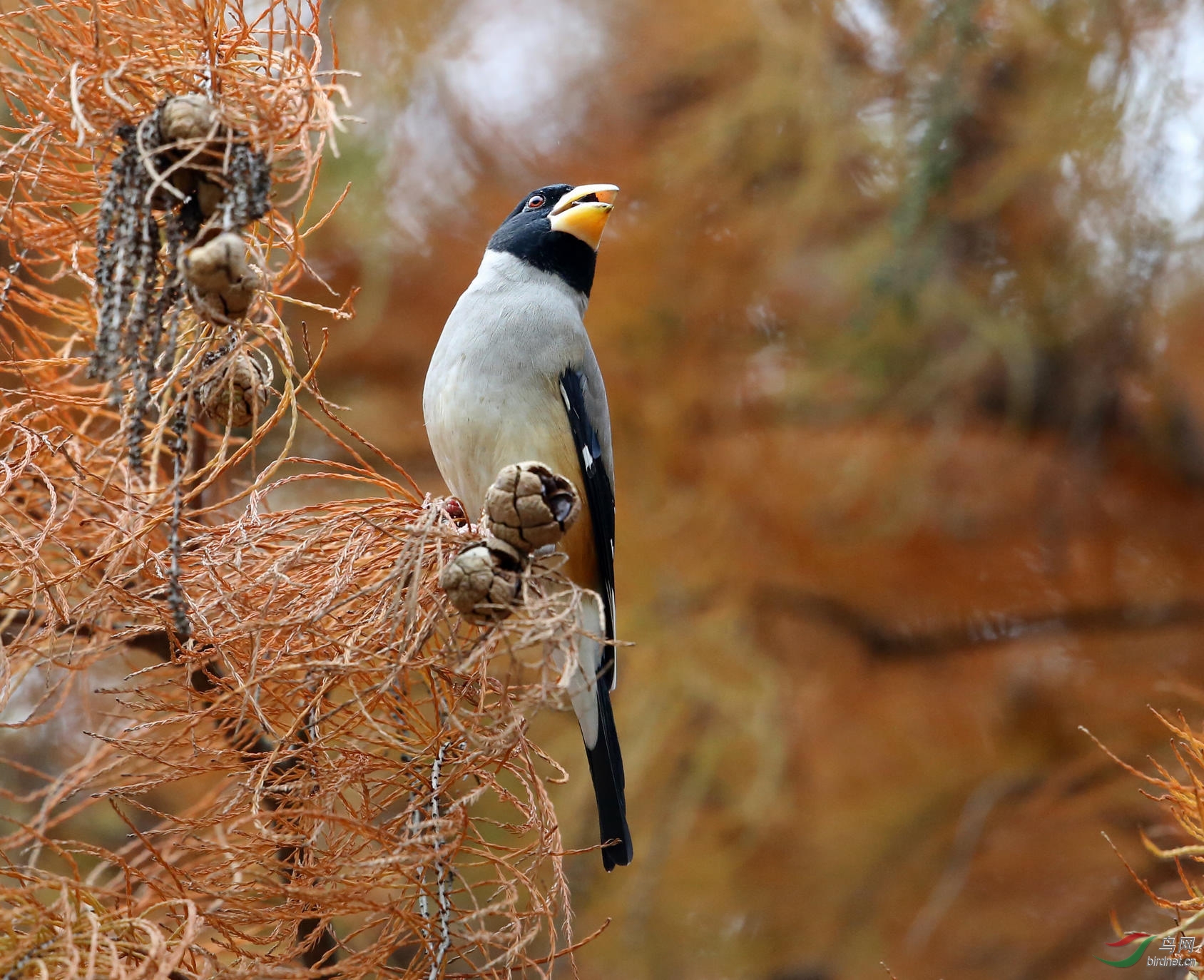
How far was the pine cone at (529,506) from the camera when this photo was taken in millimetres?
1273

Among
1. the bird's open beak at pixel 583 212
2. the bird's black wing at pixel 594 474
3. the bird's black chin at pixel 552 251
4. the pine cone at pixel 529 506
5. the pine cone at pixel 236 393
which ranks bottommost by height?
the bird's black wing at pixel 594 474

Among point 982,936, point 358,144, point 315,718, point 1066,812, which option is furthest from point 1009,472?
point 315,718

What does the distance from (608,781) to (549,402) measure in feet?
2.49

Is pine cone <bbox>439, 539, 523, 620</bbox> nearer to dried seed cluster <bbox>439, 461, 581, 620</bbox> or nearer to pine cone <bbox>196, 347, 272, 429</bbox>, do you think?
dried seed cluster <bbox>439, 461, 581, 620</bbox>

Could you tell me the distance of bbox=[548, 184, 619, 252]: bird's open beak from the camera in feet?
7.68

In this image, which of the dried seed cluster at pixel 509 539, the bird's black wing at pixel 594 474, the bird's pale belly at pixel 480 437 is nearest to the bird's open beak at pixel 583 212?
the bird's black wing at pixel 594 474

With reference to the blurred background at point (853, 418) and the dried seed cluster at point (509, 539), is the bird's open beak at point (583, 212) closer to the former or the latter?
the blurred background at point (853, 418)

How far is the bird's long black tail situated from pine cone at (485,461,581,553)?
0.82m

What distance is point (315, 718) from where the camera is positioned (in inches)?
54.5

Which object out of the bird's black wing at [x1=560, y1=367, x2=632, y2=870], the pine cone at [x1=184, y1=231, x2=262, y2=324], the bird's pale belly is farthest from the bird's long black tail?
the pine cone at [x1=184, y1=231, x2=262, y2=324]

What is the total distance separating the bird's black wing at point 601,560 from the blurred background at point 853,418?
2.62 feet

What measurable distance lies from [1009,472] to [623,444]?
1128mm

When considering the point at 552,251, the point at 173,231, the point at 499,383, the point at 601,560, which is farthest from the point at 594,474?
the point at 173,231

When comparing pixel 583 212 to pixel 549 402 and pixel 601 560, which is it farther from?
pixel 601 560
